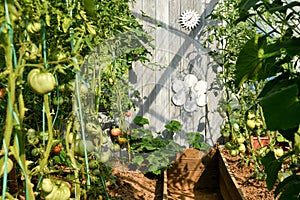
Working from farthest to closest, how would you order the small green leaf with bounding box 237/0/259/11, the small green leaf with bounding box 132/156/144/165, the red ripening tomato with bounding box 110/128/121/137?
the red ripening tomato with bounding box 110/128/121/137 < the small green leaf with bounding box 132/156/144/165 < the small green leaf with bounding box 237/0/259/11

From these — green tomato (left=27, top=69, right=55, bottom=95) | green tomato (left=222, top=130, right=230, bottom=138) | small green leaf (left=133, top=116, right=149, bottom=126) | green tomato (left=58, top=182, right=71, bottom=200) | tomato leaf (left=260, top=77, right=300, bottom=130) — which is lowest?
green tomato (left=222, top=130, right=230, bottom=138)

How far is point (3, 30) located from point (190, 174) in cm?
368

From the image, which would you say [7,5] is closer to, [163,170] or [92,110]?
[92,110]

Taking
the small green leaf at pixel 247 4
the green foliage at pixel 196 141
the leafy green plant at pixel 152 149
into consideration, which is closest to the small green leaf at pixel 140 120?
the leafy green plant at pixel 152 149

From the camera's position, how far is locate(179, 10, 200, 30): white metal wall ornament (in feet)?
16.2

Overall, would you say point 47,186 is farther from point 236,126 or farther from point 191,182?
point 191,182

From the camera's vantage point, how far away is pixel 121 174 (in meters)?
4.12

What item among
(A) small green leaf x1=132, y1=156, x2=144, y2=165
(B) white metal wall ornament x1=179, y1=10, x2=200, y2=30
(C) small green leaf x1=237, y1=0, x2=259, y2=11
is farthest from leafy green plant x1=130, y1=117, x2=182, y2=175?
(C) small green leaf x1=237, y1=0, x2=259, y2=11

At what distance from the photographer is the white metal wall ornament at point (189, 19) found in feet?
16.2

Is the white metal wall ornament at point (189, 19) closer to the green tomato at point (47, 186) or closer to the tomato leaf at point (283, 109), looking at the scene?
the green tomato at point (47, 186)

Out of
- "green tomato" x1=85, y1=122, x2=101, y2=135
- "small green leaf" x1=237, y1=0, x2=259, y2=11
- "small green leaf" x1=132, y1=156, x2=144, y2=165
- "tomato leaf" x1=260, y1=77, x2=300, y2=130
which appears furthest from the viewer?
"small green leaf" x1=132, y1=156, x2=144, y2=165

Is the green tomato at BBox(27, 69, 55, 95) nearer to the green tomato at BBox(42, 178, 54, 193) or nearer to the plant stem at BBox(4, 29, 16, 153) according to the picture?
the plant stem at BBox(4, 29, 16, 153)

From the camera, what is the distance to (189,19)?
195 inches

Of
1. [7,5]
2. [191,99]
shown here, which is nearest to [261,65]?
[7,5]
